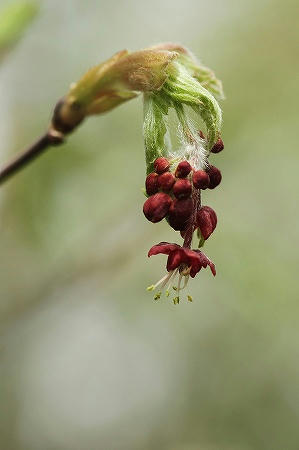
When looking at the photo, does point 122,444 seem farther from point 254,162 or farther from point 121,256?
point 254,162

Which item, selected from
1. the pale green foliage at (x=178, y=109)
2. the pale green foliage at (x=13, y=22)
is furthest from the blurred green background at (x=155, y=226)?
the pale green foliage at (x=178, y=109)

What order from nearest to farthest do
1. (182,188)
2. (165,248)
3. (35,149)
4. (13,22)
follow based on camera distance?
(182,188), (165,248), (35,149), (13,22)

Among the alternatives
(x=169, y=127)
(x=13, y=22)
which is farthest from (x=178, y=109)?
(x=13, y=22)

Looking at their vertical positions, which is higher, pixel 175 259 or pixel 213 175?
pixel 213 175

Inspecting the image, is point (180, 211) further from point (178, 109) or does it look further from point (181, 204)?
point (178, 109)

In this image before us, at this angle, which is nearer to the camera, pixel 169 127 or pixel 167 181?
pixel 167 181

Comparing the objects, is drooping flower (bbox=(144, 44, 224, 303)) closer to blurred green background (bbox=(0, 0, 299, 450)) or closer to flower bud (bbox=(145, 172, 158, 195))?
flower bud (bbox=(145, 172, 158, 195))

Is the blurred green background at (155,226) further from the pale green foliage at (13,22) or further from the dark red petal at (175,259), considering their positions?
the dark red petal at (175,259)
